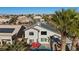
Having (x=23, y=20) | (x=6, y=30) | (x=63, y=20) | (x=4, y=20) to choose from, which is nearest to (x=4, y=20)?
(x=4, y=20)

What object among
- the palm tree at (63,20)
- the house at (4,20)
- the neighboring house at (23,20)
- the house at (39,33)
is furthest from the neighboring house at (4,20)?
the palm tree at (63,20)

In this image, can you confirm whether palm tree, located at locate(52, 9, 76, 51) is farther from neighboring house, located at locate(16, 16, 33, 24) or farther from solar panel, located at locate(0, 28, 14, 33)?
solar panel, located at locate(0, 28, 14, 33)

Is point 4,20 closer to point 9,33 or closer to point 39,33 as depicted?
point 9,33

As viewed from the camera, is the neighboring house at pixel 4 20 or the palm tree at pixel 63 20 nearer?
the palm tree at pixel 63 20

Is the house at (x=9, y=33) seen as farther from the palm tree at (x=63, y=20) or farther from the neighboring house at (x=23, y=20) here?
the palm tree at (x=63, y=20)
